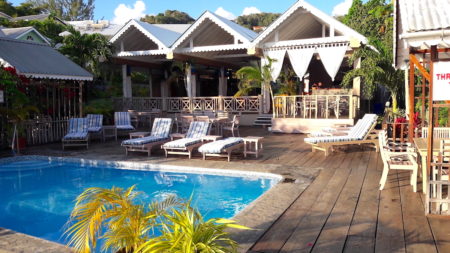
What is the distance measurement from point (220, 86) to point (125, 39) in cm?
586

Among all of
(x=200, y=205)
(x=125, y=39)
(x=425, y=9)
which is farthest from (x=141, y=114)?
(x=425, y=9)

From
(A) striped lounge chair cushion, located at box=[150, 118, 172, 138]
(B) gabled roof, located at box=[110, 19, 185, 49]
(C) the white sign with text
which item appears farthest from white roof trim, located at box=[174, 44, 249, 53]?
(C) the white sign with text

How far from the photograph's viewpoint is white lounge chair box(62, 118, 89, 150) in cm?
Answer: 1125

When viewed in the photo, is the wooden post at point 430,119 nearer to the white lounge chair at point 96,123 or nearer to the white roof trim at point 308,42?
the white roof trim at point 308,42

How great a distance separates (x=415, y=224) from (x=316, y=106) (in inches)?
375

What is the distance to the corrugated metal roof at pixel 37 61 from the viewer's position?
38.7ft

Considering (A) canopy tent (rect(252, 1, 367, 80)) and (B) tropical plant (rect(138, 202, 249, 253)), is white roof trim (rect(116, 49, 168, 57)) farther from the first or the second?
(B) tropical plant (rect(138, 202, 249, 253))

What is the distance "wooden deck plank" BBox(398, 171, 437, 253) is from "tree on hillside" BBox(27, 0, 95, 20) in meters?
62.8

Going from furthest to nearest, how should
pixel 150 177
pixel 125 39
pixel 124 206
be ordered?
pixel 125 39, pixel 150 177, pixel 124 206

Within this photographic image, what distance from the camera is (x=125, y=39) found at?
→ 19.0 meters

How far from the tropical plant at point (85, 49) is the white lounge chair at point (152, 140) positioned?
315 inches

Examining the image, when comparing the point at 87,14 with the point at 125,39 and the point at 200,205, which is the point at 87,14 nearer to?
the point at 125,39

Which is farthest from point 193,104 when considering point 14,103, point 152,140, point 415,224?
point 415,224

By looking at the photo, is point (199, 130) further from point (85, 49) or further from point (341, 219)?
point (85, 49)
